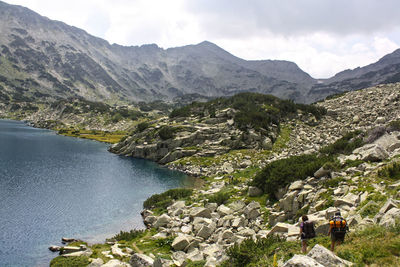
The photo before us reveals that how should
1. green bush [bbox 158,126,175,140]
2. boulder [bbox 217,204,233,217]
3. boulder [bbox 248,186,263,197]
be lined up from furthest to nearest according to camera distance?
green bush [bbox 158,126,175,140] → boulder [bbox 248,186,263,197] → boulder [bbox 217,204,233,217]

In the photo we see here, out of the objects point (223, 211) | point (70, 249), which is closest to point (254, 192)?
point (223, 211)

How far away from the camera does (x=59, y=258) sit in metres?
28.3

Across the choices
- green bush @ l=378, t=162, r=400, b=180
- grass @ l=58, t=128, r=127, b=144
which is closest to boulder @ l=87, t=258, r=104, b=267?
green bush @ l=378, t=162, r=400, b=180

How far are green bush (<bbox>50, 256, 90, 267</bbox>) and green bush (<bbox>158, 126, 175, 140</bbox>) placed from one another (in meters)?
73.9

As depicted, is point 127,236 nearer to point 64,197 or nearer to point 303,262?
point 64,197

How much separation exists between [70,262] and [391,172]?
31.5m

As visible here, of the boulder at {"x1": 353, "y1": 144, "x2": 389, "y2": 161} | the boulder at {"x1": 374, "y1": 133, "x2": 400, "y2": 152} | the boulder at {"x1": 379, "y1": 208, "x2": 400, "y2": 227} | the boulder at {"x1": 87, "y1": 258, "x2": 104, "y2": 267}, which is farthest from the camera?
the boulder at {"x1": 374, "y1": 133, "x2": 400, "y2": 152}

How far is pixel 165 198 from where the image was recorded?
167 feet

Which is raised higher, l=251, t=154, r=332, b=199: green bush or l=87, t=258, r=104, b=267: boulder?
l=251, t=154, r=332, b=199: green bush

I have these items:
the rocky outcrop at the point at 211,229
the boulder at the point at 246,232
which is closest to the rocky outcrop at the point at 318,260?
the rocky outcrop at the point at 211,229

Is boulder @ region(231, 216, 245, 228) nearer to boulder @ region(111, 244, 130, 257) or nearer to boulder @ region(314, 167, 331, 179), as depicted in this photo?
boulder @ region(314, 167, 331, 179)

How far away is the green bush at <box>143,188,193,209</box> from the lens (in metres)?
48.3

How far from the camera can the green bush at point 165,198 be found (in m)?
48.3

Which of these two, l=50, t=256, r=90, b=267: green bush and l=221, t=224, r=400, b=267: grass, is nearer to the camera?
l=221, t=224, r=400, b=267: grass
